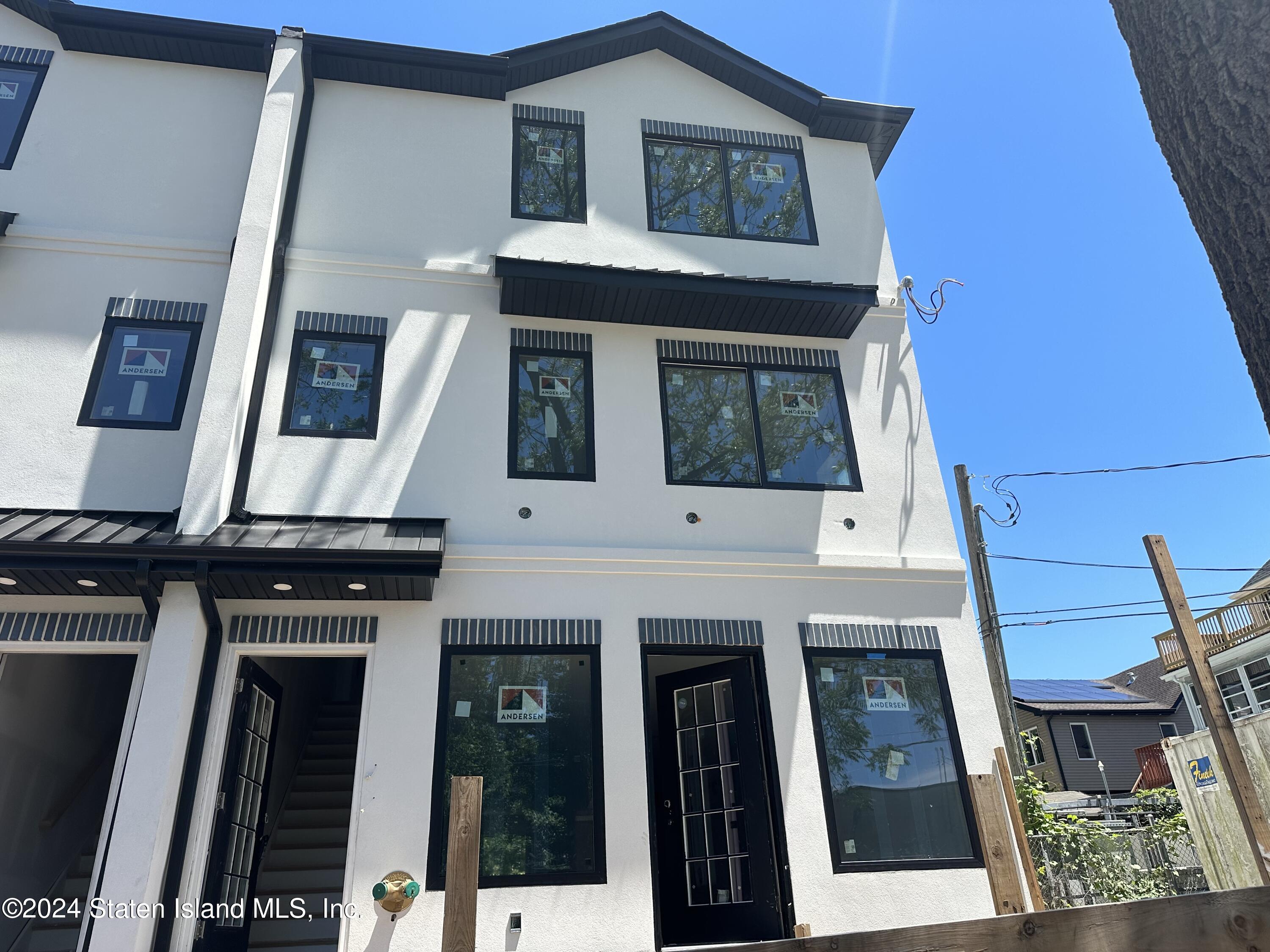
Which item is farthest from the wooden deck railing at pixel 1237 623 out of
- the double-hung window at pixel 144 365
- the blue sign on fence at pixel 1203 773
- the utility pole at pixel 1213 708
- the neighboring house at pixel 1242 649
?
the double-hung window at pixel 144 365

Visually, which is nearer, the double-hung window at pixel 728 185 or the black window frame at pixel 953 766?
the black window frame at pixel 953 766

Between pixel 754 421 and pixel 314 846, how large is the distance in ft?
21.0

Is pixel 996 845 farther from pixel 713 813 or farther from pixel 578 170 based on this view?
pixel 578 170

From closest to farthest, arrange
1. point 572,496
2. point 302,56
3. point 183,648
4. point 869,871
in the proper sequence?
1. point 183,648
2. point 869,871
3. point 572,496
4. point 302,56

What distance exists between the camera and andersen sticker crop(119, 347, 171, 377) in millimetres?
7633

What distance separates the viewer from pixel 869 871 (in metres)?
6.72

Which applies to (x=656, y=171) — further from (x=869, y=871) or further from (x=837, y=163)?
(x=869, y=871)

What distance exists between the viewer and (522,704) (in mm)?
6848

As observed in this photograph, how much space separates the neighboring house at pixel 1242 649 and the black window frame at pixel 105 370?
2211cm

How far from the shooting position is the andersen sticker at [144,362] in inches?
301

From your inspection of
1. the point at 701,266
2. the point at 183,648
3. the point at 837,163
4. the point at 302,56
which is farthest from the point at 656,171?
the point at 183,648

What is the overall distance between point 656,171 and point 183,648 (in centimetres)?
678

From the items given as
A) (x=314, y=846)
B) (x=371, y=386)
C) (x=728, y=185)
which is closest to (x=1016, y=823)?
(x=371, y=386)

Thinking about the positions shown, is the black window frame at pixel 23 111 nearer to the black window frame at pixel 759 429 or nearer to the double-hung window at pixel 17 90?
the double-hung window at pixel 17 90
